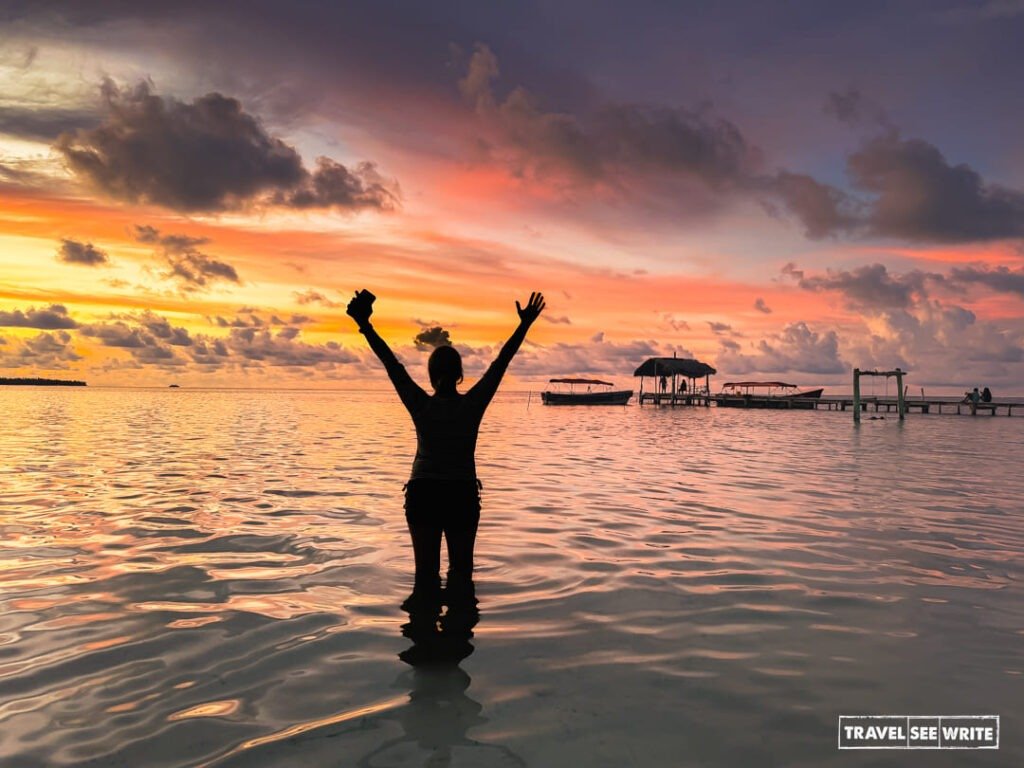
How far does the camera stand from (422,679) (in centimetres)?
450

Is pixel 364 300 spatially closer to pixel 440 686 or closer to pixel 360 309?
pixel 360 309

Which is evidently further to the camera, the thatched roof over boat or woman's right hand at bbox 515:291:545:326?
the thatched roof over boat

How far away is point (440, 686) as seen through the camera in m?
4.38

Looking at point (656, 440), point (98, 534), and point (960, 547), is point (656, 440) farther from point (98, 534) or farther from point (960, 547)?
point (98, 534)

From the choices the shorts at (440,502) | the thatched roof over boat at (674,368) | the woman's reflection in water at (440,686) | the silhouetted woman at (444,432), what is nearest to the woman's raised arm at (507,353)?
the silhouetted woman at (444,432)

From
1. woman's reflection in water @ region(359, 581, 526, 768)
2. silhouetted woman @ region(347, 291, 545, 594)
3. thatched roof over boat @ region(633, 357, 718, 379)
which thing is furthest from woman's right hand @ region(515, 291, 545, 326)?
thatched roof over boat @ region(633, 357, 718, 379)

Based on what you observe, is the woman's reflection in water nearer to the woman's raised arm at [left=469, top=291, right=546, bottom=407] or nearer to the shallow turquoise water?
the shallow turquoise water

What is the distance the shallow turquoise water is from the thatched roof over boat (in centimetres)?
6902

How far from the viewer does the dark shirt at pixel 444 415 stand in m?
5.04

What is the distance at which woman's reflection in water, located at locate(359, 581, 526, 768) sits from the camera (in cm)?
356

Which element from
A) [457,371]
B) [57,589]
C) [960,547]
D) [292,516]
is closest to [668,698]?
[457,371]

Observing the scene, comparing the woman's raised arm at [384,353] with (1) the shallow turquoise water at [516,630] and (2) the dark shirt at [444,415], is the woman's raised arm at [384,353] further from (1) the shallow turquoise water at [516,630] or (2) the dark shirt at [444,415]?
(1) the shallow turquoise water at [516,630]

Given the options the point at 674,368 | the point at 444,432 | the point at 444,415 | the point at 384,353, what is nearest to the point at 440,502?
the point at 444,432

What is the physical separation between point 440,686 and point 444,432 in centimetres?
180
